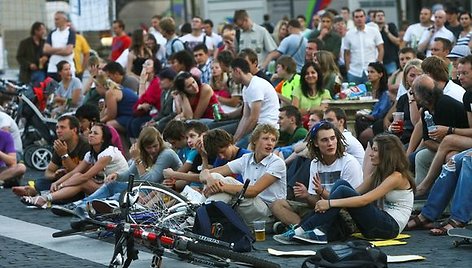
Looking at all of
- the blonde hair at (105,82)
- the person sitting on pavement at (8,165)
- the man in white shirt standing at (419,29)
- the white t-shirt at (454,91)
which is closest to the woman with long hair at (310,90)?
the white t-shirt at (454,91)

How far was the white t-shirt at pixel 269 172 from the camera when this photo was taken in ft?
42.3

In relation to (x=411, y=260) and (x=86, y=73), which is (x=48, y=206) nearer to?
(x=411, y=260)

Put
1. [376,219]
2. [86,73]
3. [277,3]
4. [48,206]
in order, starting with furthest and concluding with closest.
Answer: [277,3]
[86,73]
[48,206]
[376,219]

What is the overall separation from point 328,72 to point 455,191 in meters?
5.40

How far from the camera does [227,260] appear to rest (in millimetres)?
10500

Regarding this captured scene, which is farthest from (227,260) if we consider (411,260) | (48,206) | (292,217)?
(48,206)

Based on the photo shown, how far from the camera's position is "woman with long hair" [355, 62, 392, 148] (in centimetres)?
1570

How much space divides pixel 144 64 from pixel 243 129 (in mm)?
4581

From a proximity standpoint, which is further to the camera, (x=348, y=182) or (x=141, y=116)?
(x=141, y=116)

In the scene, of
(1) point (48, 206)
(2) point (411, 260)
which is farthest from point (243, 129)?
(2) point (411, 260)

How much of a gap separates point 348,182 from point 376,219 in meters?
0.47

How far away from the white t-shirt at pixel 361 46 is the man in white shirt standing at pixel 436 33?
0.82 metres

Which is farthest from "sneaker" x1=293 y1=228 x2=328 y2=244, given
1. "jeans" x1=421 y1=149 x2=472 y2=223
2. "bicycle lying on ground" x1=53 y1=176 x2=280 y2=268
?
"bicycle lying on ground" x1=53 y1=176 x2=280 y2=268

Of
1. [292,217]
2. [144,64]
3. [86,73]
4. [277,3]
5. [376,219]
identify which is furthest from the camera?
[277,3]
